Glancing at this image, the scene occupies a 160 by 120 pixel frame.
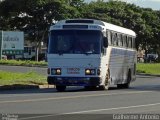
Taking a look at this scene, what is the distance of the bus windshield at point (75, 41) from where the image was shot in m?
27.2

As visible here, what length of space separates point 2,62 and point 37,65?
408cm

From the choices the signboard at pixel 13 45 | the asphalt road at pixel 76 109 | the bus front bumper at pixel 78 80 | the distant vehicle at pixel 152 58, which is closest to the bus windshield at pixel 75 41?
the bus front bumper at pixel 78 80

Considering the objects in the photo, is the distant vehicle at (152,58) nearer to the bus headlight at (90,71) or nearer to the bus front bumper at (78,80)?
the bus headlight at (90,71)

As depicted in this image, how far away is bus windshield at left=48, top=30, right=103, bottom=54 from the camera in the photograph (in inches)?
1070

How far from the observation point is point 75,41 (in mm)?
27172

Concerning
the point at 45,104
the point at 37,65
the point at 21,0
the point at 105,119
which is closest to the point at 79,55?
the point at 45,104

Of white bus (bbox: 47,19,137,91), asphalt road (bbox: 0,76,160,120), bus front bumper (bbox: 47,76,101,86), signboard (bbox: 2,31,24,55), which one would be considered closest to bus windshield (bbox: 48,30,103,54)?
white bus (bbox: 47,19,137,91)

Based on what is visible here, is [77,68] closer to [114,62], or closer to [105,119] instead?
[114,62]

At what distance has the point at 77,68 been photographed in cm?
2728

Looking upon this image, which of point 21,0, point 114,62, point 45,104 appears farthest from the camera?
point 21,0

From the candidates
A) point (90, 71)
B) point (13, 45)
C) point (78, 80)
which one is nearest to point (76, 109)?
point (78, 80)

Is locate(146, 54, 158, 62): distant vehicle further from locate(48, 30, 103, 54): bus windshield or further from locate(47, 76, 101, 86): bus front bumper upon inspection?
locate(47, 76, 101, 86): bus front bumper

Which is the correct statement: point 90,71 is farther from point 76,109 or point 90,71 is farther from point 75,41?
point 76,109

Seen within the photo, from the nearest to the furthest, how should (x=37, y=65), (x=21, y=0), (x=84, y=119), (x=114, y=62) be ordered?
(x=84, y=119) < (x=114, y=62) < (x=37, y=65) < (x=21, y=0)
